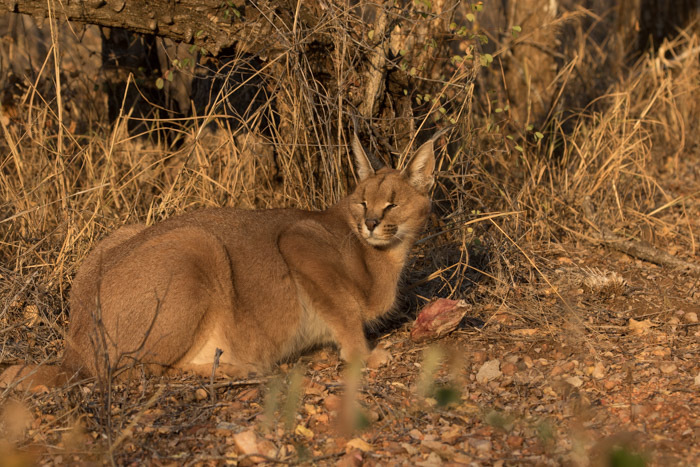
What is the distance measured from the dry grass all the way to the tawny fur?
2.06ft

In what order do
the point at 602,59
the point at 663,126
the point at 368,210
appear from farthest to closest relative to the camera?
the point at 602,59 → the point at 663,126 → the point at 368,210

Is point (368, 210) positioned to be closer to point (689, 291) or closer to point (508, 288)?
point (508, 288)

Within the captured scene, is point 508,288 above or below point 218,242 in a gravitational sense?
below

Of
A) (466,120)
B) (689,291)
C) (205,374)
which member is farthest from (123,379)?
(689,291)

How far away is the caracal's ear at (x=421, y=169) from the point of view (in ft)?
16.5

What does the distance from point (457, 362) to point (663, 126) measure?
5.51 meters

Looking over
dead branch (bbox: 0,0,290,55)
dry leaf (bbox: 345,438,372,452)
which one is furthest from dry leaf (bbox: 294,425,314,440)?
dead branch (bbox: 0,0,290,55)

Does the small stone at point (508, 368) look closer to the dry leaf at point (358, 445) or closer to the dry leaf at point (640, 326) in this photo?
the dry leaf at point (640, 326)

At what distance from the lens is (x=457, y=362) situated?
4.69m

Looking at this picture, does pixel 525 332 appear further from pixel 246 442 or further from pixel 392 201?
pixel 246 442

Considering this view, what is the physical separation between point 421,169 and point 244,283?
4.79 feet

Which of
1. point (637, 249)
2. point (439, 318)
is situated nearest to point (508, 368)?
point (439, 318)

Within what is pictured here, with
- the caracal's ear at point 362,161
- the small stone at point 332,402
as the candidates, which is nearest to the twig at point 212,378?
the small stone at point 332,402

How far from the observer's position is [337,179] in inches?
238
